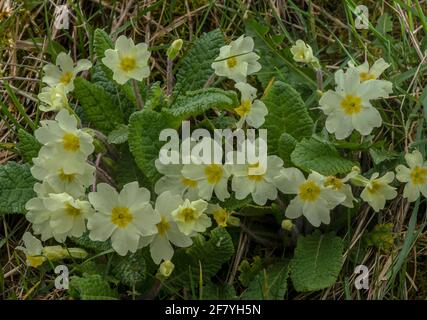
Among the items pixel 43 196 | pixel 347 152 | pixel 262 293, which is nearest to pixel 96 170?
pixel 43 196

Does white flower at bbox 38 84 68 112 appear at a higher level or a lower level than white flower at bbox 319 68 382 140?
higher

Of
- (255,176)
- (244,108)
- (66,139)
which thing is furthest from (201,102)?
(66,139)

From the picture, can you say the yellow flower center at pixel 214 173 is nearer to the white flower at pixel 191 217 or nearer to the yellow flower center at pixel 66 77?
the white flower at pixel 191 217

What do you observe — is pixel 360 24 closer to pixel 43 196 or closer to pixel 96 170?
pixel 96 170

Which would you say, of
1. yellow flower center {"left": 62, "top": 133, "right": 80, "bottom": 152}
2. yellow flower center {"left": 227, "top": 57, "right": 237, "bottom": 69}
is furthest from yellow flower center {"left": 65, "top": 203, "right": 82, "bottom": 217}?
yellow flower center {"left": 227, "top": 57, "right": 237, "bottom": 69}

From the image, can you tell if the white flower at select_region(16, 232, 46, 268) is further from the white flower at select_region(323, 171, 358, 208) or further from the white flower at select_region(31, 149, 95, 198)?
the white flower at select_region(323, 171, 358, 208)

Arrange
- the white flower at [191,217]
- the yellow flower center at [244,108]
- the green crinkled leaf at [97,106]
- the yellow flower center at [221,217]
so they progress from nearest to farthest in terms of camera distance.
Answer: the white flower at [191,217], the yellow flower center at [221,217], the yellow flower center at [244,108], the green crinkled leaf at [97,106]

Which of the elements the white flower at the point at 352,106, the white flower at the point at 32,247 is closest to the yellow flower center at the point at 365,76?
the white flower at the point at 352,106
